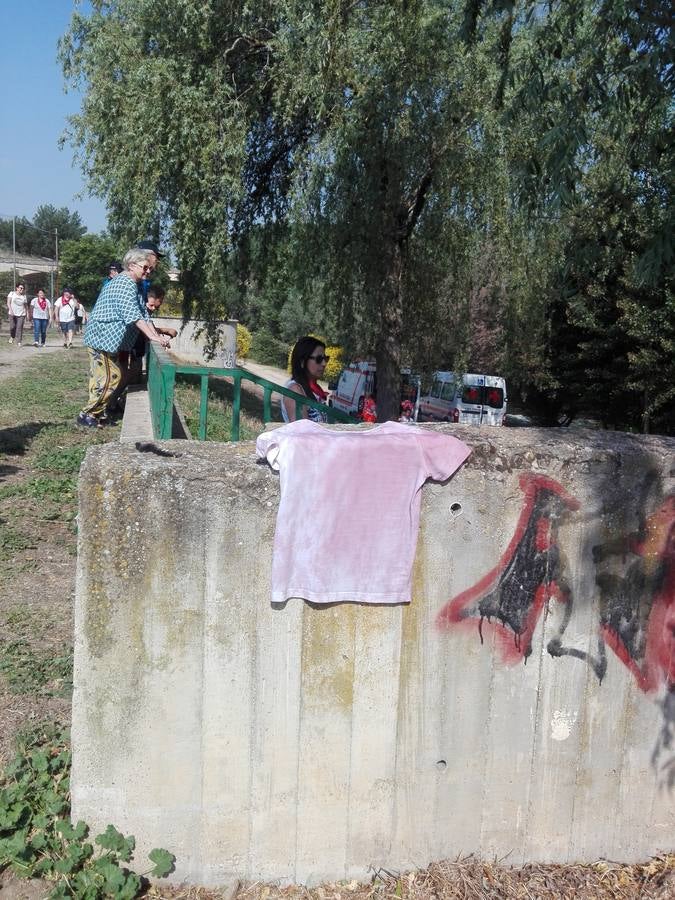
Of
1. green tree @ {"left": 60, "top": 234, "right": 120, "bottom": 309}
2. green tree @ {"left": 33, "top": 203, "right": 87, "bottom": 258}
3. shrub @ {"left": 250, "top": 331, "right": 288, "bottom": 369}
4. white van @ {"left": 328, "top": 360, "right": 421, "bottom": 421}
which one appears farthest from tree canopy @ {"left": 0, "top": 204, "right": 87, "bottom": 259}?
white van @ {"left": 328, "top": 360, "right": 421, "bottom": 421}

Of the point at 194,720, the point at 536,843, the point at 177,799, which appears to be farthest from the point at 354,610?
the point at 536,843

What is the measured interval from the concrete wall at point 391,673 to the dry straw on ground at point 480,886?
0.16 feet

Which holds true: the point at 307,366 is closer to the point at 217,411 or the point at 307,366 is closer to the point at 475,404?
the point at 217,411

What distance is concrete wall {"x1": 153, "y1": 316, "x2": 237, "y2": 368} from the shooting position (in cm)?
1560

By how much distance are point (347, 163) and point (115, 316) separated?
575 centimetres

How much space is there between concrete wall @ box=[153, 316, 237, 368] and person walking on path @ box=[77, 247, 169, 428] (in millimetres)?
7492

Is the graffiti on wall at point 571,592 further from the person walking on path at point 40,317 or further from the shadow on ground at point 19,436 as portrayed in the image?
the person walking on path at point 40,317

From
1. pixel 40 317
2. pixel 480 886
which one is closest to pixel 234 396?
pixel 480 886

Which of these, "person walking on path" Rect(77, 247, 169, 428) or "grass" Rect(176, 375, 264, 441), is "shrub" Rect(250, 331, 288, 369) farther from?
"person walking on path" Rect(77, 247, 169, 428)

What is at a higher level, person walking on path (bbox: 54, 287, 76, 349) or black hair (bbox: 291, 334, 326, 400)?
person walking on path (bbox: 54, 287, 76, 349)

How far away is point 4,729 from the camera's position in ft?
11.7

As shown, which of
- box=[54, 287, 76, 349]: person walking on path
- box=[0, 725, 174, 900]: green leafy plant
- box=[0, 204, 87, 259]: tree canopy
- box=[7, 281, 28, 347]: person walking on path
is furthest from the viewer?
box=[0, 204, 87, 259]: tree canopy

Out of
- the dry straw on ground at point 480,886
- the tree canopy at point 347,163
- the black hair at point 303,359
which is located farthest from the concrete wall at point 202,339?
the dry straw on ground at point 480,886

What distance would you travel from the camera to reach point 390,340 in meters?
13.5
